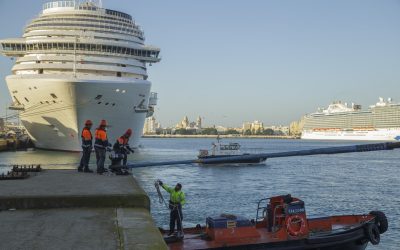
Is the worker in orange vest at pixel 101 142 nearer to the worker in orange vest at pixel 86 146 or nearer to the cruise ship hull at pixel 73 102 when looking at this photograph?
the worker in orange vest at pixel 86 146

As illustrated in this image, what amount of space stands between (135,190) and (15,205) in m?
2.06

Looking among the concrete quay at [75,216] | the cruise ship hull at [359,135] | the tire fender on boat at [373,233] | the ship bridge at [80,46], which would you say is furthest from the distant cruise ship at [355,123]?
the concrete quay at [75,216]

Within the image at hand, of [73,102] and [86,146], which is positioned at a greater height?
[73,102]

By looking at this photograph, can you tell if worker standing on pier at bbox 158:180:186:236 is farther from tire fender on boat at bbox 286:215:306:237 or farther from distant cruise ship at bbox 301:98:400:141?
distant cruise ship at bbox 301:98:400:141


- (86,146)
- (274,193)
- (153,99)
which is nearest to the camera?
(86,146)

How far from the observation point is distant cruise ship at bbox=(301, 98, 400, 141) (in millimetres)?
131125

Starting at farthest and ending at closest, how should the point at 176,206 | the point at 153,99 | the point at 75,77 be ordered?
the point at 153,99 < the point at 75,77 < the point at 176,206

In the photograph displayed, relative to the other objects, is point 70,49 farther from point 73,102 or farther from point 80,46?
point 73,102

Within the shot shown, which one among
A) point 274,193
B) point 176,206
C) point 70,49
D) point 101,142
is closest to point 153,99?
point 70,49

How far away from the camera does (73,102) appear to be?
136 feet

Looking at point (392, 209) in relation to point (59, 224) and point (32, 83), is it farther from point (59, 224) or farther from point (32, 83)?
point (32, 83)

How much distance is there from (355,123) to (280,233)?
13801 centimetres

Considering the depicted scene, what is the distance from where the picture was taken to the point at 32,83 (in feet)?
138

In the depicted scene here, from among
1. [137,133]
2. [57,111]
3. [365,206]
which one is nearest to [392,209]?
[365,206]
